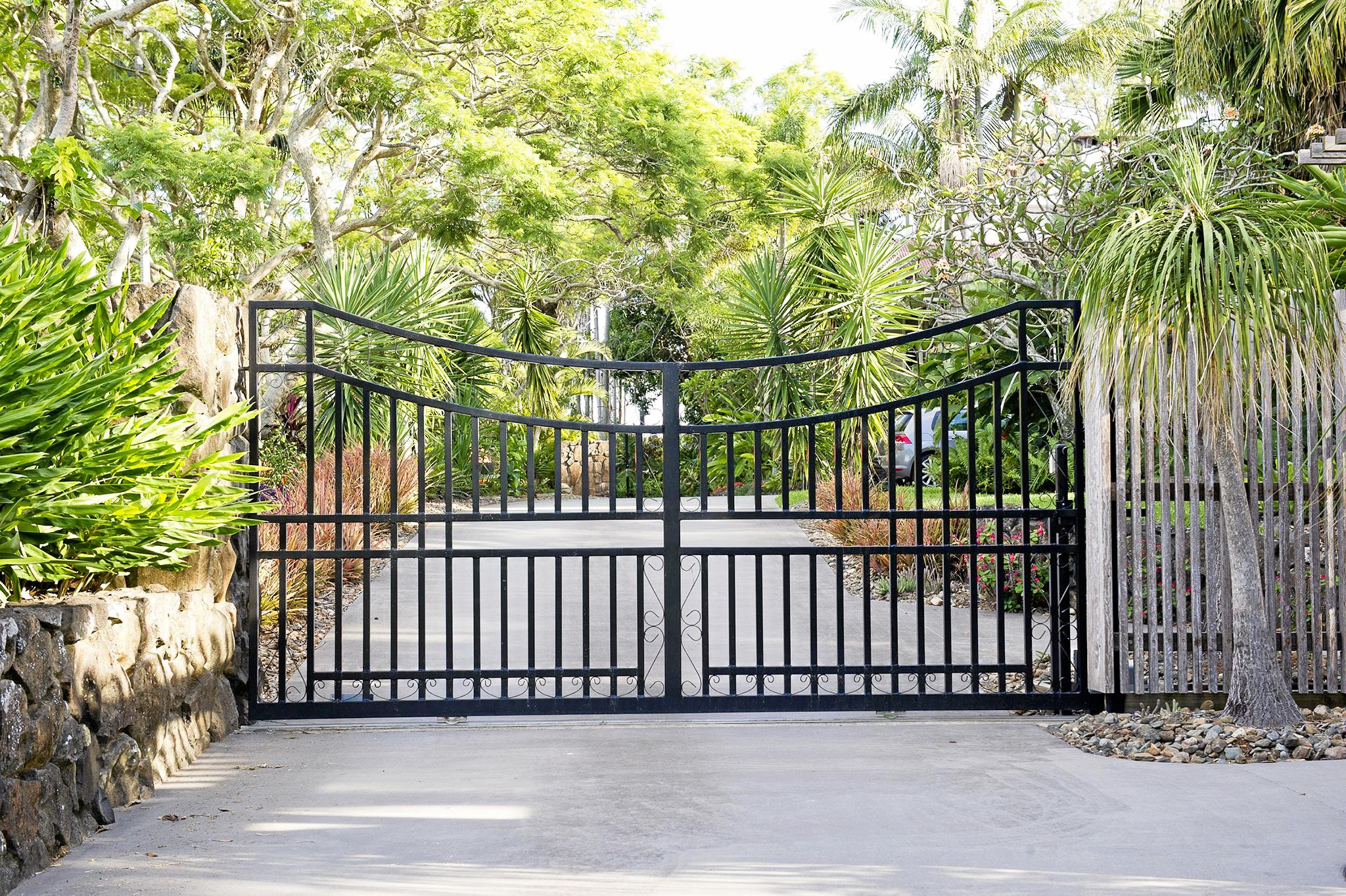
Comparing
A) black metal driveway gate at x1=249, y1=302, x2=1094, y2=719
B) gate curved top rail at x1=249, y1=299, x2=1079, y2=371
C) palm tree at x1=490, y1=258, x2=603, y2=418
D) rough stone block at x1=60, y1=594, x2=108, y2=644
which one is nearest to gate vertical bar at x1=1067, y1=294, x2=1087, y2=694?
black metal driveway gate at x1=249, y1=302, x2=1094, y2=719

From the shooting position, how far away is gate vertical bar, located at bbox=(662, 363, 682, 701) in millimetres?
6348

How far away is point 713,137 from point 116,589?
12.2 meters

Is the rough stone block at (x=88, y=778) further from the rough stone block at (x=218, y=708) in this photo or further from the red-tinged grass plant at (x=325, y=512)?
the red-tinged grass plant at (x=325, y=512)

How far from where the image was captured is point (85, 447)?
14.9 ft

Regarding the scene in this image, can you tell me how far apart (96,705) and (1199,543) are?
5.20 m

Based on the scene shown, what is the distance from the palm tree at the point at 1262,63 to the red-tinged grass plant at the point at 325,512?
277 inches

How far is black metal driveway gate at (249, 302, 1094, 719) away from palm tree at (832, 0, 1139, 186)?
→ 12.1 metres

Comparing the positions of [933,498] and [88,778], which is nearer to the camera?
[88,778]

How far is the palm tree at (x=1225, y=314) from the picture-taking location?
5.21 metres

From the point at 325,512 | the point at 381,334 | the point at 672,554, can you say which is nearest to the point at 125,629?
the point at 672,554

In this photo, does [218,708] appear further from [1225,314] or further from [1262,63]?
[1262,63]

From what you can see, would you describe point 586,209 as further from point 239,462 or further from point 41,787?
point 41,787

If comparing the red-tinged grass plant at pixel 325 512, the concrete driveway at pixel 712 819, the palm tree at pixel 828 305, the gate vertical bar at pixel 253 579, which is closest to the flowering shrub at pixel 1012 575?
the palm tree at pixel 828 305

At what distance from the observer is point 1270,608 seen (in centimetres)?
616
